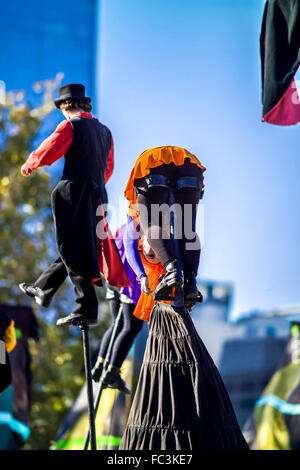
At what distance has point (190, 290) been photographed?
3.72 m

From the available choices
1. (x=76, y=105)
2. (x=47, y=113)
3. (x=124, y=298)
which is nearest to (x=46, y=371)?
(x=47, y=113)

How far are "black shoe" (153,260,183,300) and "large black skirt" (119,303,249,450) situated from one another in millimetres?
159

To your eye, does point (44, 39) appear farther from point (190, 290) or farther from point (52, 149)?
point (190, 290)

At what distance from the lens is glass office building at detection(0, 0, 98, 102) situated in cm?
1076

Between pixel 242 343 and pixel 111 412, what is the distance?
4723mm

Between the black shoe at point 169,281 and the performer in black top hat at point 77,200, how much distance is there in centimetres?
38

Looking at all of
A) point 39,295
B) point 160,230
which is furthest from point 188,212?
point 39,295

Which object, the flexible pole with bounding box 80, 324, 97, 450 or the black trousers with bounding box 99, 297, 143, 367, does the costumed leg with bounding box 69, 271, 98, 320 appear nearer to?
the flexible pole with bounding box 80, 324, 97, 450

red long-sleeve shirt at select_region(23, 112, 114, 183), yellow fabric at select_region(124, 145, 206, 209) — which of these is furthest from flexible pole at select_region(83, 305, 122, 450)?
red long-sleeve shirt at select_region(23, 112, 114, 183)

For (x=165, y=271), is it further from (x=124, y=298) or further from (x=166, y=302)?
(x=124, y=298)

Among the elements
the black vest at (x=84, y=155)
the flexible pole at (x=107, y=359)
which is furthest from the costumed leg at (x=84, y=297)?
the flexible pole at (x=107, y=359)

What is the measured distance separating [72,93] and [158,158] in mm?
676

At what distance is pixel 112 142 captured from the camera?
13.8ft

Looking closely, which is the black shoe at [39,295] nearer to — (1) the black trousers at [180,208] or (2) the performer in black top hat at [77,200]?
(2) the performer in black top hat at [77,200]
